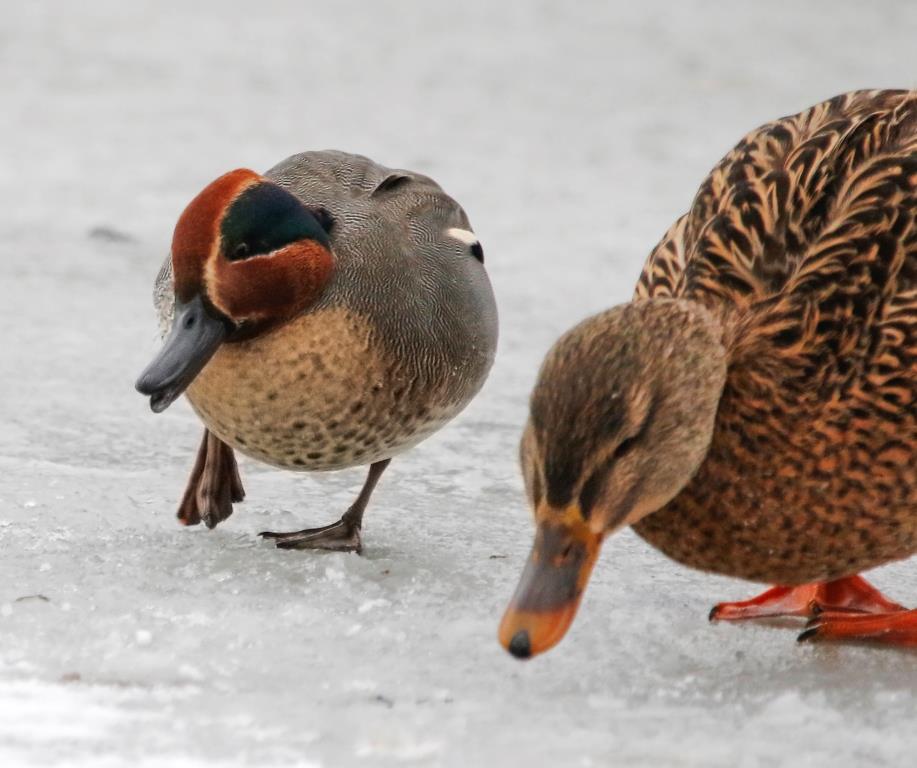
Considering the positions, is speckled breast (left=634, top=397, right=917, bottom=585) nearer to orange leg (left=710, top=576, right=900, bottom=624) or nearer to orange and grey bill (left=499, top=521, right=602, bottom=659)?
orange and grey bill (left=499, top=521, right=602, bottom=659)

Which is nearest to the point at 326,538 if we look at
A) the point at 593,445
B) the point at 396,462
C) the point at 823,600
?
the point at 396,462

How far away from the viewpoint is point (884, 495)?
2.92 metres

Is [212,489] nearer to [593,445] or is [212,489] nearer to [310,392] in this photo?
[310,392]

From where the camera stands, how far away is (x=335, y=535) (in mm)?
3742

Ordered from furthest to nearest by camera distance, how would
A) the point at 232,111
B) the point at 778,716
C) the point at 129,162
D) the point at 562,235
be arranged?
the point at 232,111, the point at 129,162, the point at 562,235, the point at 778,716

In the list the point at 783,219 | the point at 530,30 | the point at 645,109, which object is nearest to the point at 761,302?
the point at 783,219

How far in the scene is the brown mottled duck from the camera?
2617mm

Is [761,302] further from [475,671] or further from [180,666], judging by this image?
[180,666]

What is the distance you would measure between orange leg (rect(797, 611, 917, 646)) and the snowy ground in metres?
0.04

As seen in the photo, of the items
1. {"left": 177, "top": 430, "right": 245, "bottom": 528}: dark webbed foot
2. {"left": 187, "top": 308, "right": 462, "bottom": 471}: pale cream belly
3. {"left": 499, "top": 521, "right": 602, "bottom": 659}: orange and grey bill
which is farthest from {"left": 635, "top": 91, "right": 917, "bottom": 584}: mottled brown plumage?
{"left": 177, "top": 430, "right": 245, "bottom": 528}: dark webbed foot

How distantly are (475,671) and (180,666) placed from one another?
20.0 inches

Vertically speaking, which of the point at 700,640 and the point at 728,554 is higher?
the point at 728,554

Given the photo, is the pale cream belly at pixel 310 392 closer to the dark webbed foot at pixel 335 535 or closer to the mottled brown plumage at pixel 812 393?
the dark webbed foot at pixel 335 535

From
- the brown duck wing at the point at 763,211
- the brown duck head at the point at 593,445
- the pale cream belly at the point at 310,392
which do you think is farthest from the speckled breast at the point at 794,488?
the pale cream belly at the point at 310,392
